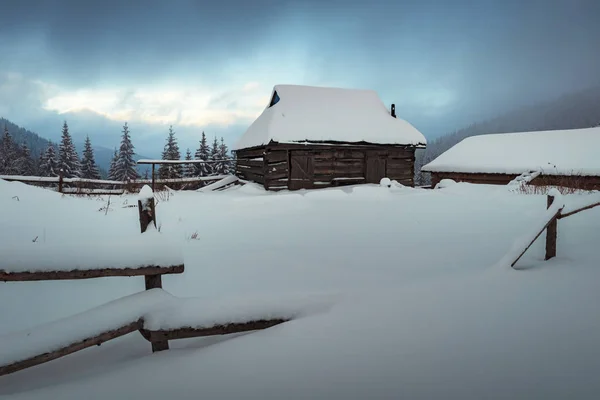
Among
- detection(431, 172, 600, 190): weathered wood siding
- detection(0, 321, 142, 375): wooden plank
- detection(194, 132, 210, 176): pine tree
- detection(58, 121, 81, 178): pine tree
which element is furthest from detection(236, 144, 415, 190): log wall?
detection(58, 121, 81, 178): pine tree

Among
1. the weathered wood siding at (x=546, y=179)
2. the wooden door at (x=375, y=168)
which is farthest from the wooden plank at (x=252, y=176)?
the weathered wood siding at (x=546, y=179)

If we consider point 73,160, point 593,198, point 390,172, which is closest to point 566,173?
point 390,172

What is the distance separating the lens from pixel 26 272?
199 cm

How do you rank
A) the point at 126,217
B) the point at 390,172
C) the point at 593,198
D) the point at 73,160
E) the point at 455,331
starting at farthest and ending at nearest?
1. the point at 73,160
2. the point at 390,172
3. the point at 126,217
4. the point at 593,198
5. the point at 455,331

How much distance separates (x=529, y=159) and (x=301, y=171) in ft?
50.4

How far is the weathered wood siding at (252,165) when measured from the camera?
638 inches

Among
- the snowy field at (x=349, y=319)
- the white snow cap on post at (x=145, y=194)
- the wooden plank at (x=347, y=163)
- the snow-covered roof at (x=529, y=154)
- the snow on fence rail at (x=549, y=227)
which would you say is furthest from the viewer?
the snow-covered roof at (x=529, y=154)

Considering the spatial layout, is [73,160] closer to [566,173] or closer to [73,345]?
[73,345]

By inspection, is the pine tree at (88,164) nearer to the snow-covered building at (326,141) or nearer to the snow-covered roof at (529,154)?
the snow-covered building at (326,141)

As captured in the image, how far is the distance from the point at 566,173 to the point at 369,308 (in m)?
21.2

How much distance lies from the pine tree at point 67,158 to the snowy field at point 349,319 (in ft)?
122

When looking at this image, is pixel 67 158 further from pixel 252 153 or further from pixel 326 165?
pixel 326 165

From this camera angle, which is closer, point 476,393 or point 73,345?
point 476,393

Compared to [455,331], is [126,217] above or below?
above
